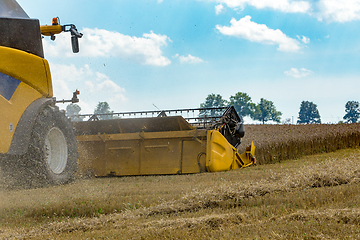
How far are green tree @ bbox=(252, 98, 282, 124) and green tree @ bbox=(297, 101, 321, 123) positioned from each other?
635cm

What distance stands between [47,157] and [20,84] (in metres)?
1.14

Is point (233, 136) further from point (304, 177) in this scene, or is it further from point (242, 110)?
point (242, 110)

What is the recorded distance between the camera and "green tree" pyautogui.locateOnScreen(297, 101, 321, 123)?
2704 inches

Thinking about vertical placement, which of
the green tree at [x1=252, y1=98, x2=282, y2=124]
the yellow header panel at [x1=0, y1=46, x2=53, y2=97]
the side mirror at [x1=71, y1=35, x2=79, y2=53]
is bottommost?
the yellow header panel at [x1=0, y1=46, x2=53, y2=97]

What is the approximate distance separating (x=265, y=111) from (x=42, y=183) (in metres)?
64.8

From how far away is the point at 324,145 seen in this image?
12.4 m

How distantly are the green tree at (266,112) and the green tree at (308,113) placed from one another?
250 inches

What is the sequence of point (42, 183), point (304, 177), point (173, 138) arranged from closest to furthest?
1. point (42, 183)
2. point (304, 177)
3. point (173, 138)

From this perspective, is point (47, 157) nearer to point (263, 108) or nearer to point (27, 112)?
point (27, 112)

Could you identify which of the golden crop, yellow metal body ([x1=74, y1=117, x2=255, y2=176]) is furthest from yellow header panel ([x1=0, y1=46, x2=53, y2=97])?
the golden crop

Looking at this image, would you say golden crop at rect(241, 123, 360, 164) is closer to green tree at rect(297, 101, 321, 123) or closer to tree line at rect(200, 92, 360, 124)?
tree line at rect(200, 92, 360, 124)

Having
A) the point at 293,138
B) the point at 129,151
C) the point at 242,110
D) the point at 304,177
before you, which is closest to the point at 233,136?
the point at 129,151

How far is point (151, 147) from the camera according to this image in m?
7.45

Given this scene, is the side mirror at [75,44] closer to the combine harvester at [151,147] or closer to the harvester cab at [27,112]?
the harvester cab at [27,112]
